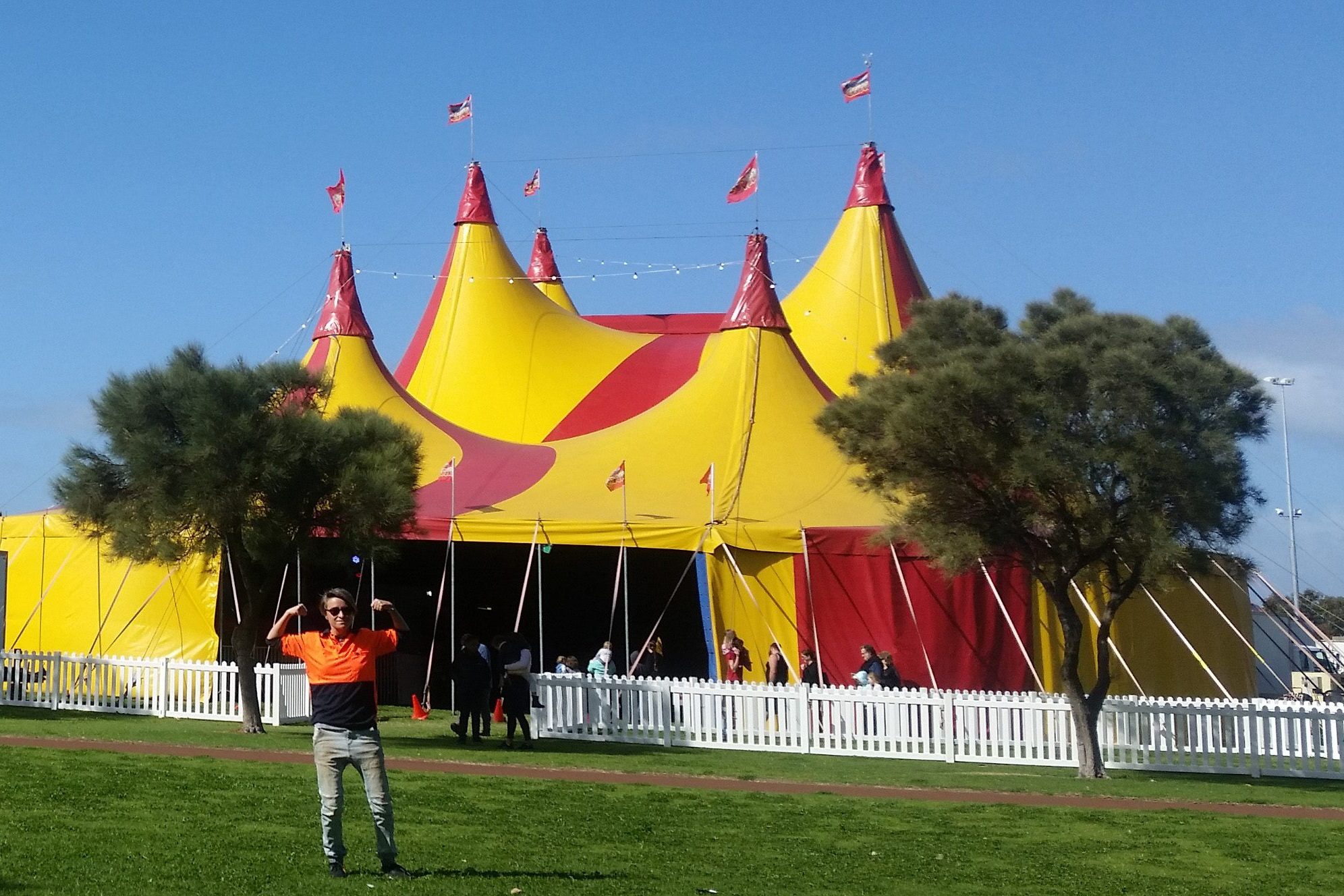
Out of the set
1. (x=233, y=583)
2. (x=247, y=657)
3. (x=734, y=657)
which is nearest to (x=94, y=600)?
(x=233, y=583)

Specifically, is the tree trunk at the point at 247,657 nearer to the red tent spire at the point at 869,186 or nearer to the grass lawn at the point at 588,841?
the grass lawn at the point at 588,841

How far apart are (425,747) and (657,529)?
17.5 ft

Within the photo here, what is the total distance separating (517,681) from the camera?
51.5ft

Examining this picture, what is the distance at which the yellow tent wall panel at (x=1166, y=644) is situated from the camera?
1959 cm

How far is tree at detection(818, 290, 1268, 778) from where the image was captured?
43.9ft

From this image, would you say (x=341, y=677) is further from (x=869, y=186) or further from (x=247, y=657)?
(x=869, y=186)

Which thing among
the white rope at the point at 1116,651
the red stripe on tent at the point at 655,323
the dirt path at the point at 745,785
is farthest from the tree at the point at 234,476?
A: the red stripe on tent at the point at 655,323

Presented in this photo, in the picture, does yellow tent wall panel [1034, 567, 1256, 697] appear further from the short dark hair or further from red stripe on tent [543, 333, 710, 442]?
the short dark hair

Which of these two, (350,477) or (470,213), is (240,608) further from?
(470,213)

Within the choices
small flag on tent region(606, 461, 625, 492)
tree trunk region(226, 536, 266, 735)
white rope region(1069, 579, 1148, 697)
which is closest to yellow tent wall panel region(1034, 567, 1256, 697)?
white rope region(1069, 579, 1148, 697)

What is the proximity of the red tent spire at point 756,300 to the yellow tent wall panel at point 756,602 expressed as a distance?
4.56 m

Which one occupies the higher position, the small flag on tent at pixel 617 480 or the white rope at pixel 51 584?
the small flag on tent at pixel 617 480

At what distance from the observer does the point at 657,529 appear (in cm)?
1948

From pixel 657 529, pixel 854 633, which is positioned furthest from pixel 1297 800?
pixel 657 529
